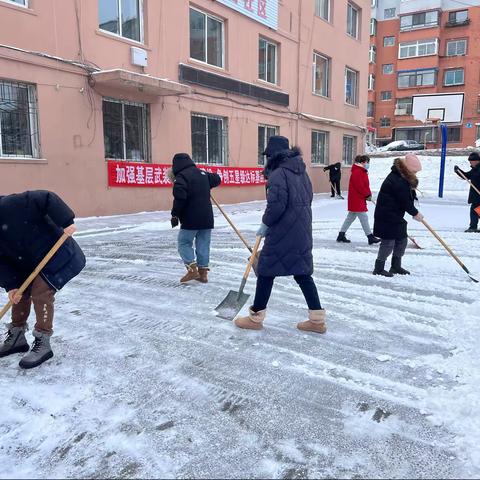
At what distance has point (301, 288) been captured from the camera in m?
3.71

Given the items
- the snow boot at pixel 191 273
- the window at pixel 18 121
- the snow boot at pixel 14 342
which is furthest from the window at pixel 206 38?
the snow boot at pixel 14 342

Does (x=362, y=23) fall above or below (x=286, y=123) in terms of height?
above

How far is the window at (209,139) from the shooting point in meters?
13.4

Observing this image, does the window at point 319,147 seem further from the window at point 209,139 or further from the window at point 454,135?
the window at point 454,135

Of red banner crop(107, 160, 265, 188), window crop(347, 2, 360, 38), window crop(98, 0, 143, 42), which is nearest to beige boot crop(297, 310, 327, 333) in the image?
red banner crop(107, 160, 265, 188)

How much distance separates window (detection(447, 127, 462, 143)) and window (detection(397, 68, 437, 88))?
4.61 meters

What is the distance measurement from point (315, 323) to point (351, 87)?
2010 centimetres

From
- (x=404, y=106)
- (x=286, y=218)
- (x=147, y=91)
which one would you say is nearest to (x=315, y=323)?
(x=286, y=218)

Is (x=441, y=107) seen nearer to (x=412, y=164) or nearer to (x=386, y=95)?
(x=412, y=164)

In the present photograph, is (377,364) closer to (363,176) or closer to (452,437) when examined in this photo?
(452,437)

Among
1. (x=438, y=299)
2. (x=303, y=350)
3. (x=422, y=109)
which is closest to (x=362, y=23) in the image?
(x=422, y=109)

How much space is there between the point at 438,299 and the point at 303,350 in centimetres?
215

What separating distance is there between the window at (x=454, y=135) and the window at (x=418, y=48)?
278 inches

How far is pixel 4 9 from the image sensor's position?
8.58 m
